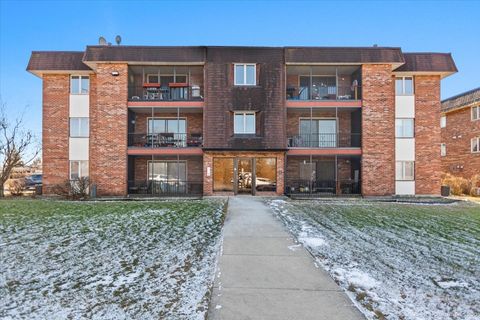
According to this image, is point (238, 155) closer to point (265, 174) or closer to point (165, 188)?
point (265, 174)

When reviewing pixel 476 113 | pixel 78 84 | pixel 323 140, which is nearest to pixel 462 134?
pixel 476 113

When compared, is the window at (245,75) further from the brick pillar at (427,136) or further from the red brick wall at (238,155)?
the brick pillar at (427,136)

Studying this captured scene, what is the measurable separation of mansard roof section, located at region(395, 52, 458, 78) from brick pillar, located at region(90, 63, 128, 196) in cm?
1755

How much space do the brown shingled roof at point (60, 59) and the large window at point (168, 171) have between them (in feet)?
25.0

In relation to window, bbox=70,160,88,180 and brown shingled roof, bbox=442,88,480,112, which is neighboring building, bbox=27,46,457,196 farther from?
brown shingled roof, bbox=442,88,480,112

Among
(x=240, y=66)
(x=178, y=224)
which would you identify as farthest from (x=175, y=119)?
(x=178, y=224)

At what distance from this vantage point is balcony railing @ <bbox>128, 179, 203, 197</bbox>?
1800 cm

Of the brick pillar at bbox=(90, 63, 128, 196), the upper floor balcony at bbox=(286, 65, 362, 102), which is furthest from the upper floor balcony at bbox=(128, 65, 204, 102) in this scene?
the upper floor balcony at bbox=(286, 65, 362, 102)

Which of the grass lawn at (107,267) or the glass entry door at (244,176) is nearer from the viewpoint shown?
the grass lawn at (107,267)

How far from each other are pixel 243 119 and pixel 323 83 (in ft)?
22.0

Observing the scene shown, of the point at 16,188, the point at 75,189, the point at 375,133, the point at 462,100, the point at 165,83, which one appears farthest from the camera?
the point at 462,100

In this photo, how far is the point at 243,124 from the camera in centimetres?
1734

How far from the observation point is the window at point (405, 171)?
60.4 feet

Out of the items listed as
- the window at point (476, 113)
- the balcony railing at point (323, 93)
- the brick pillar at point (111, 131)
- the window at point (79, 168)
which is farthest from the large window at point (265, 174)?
the window at point (476, 113)
